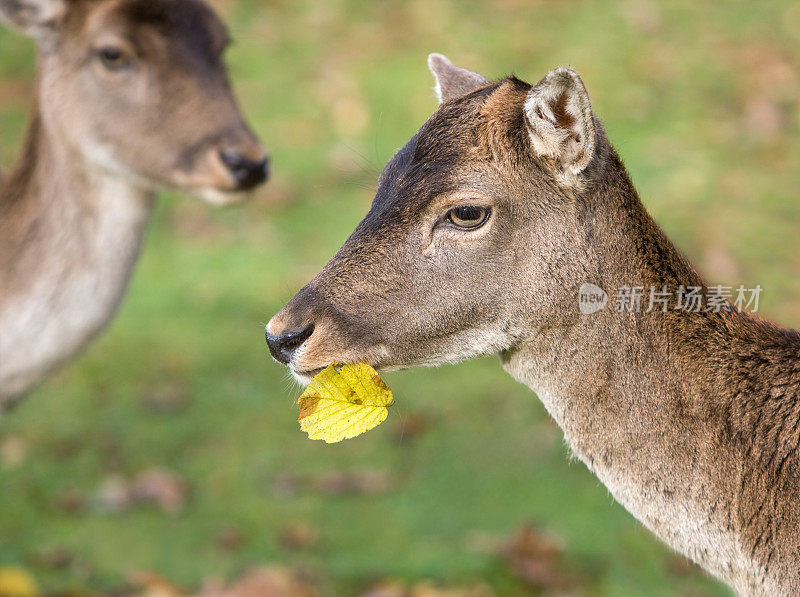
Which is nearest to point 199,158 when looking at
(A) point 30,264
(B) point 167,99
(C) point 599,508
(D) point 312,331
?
(B) point 167,99

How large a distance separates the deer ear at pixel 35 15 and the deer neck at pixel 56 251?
46cm

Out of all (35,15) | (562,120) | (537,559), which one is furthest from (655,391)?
(35,15)

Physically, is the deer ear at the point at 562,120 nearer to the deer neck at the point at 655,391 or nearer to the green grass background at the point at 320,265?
the deer neck at the point at 655,391

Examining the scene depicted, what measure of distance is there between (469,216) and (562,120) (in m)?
0.41

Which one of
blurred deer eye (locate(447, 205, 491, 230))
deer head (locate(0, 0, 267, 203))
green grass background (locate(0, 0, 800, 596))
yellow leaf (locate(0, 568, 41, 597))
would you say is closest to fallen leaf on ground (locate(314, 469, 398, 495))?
green grass background (locate(0, 0, 800, 596))

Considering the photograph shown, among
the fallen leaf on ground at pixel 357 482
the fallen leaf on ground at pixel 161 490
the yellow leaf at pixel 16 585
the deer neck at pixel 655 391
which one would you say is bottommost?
the yellow leaf at pixel 16 585

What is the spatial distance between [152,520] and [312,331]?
3.28m

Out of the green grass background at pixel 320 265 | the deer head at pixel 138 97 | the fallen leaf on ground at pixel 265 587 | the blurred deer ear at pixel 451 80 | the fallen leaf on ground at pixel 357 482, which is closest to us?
the blurred deer ear at pixel 451 80

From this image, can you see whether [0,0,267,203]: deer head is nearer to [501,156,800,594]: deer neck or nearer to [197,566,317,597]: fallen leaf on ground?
[197,566,317,597]: fallen leaf on ground

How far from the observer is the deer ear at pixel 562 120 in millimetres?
2994

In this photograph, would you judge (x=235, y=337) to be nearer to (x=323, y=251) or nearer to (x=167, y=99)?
(x=323, y=251)

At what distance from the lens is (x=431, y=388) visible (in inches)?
285

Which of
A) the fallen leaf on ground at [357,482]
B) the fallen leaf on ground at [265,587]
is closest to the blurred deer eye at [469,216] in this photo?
the fallen leaf on ground at [265,587]

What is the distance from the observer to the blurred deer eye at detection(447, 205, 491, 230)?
10.5ft
